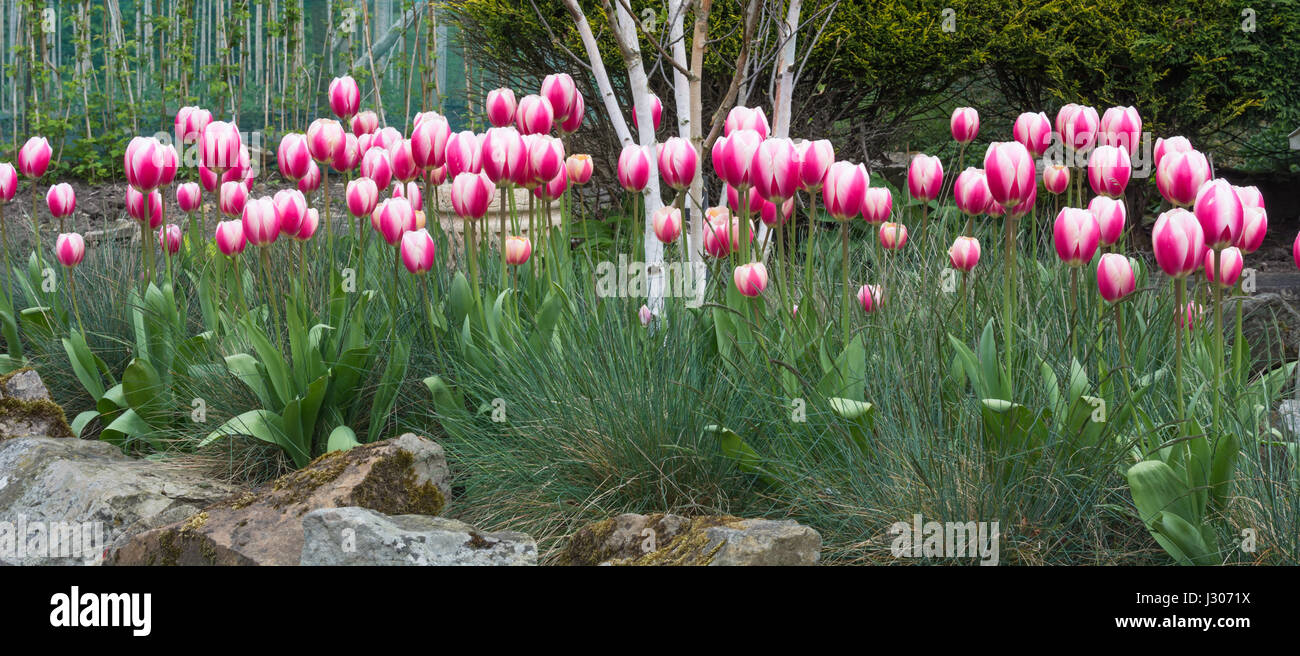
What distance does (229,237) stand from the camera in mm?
3191

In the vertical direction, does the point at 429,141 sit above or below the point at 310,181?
above

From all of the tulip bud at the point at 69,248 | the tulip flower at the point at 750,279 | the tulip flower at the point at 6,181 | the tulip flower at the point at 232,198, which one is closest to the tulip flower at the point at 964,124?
the tulip flower at the point at 750,279

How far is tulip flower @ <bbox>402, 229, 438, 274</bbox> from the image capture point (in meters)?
3.08

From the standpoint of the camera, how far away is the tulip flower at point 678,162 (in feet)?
9.78

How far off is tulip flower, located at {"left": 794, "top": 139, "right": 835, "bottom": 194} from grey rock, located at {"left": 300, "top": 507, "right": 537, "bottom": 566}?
42.8 inches

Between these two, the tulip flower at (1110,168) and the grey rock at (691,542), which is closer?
the grey rock at (691,542)

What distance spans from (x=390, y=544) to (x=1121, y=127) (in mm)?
2282

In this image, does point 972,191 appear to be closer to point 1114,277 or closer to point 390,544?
point 1114,277

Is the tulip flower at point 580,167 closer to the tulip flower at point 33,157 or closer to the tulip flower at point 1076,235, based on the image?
the tulip flower at point 1076,235

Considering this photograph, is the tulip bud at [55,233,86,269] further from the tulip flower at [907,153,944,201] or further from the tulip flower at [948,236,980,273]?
the tulip flower at [948,236,980,273]

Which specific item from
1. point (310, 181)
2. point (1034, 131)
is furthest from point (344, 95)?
point (1034, 131)

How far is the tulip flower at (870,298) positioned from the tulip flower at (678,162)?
0.59m

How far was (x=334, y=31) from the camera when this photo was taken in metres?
10.8
